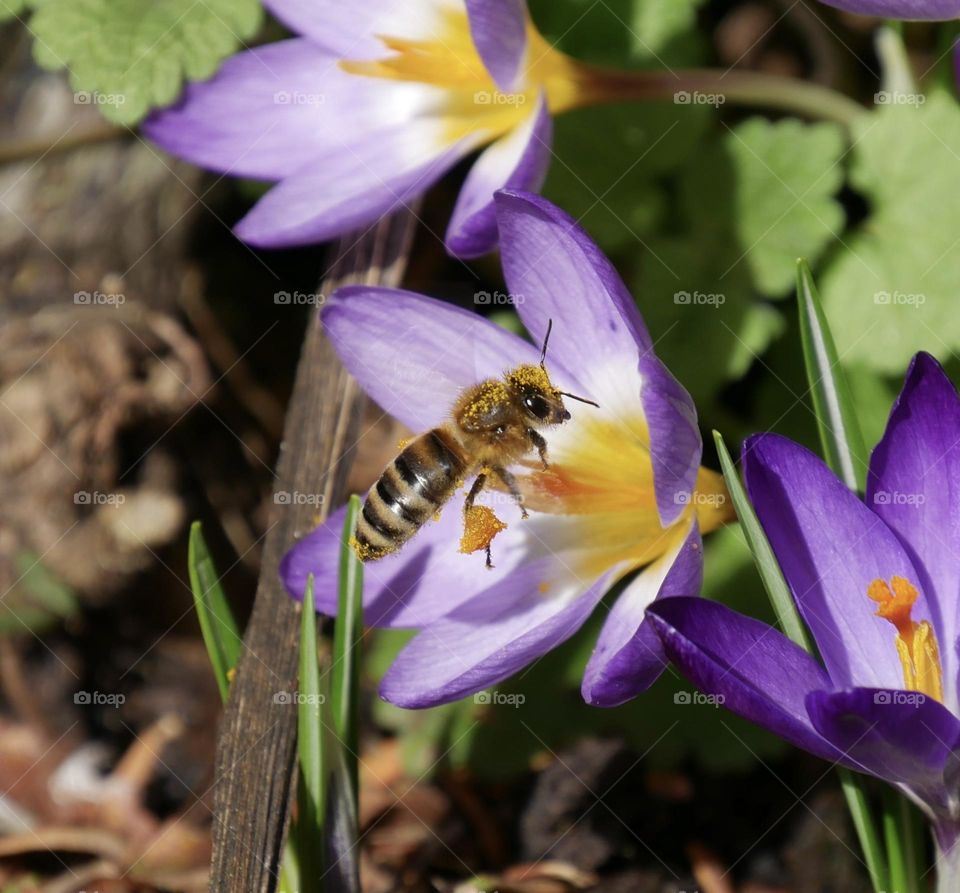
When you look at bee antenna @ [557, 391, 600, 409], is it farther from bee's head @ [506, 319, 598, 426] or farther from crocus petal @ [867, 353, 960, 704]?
crocus petal @ [867, 353, 960, 704]

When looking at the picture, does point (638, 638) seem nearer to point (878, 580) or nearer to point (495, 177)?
point (878, 580)

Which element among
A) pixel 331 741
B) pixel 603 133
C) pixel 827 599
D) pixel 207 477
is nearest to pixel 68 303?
pixel 207 477

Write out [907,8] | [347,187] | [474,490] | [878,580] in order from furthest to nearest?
[347,187] < [474,490] < [907,8] < [878,580]

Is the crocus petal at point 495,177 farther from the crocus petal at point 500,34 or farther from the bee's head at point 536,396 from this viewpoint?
the bee's head at point 536,396

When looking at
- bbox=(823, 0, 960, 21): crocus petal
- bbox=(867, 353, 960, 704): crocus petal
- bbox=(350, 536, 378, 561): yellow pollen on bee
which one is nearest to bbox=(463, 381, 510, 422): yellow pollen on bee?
bbox=(350, 536, 378, 561): yellow pollen on bee

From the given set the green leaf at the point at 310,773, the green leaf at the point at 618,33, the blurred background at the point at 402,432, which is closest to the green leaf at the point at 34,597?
A: the blurred background at the point at 402,432

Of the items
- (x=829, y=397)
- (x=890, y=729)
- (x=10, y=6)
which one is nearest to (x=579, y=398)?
(x=829, y=397)

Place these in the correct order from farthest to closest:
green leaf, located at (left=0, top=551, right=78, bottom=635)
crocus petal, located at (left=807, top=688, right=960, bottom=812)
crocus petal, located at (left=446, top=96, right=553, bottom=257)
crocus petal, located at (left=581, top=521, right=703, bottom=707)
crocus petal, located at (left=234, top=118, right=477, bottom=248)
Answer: green leaf, located at (left=0, top=551, right=78, bottom=635)
crocus petal, located at (left=234, top=118, right=477, bottom=248)
crocus petal, located at (left=446, top=96, right=553, bottom=257)
crocus petal, located at (left=581, top=521, right=703, bottom=707)
crocus petal, located at (left=807, top=688, right=960, bottom=812)
